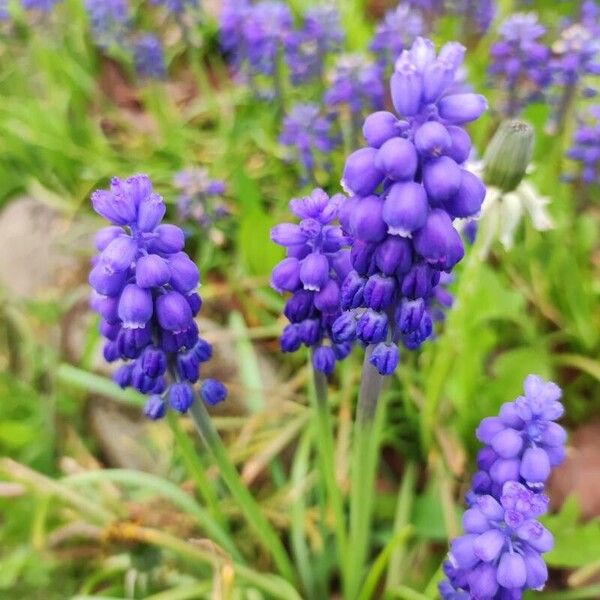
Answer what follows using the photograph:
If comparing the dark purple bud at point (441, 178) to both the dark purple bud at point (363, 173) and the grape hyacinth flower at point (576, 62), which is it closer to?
the dark purple bud at point (363, 173)

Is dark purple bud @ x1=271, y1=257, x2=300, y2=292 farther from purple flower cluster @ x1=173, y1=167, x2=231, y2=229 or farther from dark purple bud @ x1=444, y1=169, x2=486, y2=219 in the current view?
purple flower cluster @ x1=173, y1=167, x2=231, y2=229

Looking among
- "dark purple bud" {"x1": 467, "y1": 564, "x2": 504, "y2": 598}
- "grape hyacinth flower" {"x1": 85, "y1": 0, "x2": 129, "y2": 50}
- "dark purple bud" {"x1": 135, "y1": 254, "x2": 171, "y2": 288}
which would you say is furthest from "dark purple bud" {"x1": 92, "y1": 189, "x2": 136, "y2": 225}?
"grape hyacinth flower" {"x1": 85, "y1": 0, "x2": 129, "y2": 50}

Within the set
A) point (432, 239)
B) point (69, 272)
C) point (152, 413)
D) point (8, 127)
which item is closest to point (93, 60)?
point (8, 127)

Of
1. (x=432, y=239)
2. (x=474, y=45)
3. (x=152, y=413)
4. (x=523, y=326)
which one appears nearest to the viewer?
(x=432, y=239)

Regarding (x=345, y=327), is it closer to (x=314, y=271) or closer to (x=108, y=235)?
(x=314, y=271)

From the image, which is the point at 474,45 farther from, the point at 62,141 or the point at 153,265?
the point at 153,265

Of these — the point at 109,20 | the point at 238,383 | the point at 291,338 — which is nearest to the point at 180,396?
the point at 291,338
